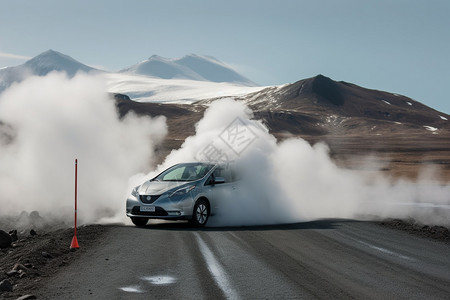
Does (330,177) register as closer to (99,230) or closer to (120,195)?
(120,195)

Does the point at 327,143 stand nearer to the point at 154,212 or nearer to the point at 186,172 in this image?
the point at 186,172

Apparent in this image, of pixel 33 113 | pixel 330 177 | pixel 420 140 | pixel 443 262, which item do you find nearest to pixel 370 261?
pixel 443 262

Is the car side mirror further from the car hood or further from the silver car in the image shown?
the car hood

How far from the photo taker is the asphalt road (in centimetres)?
760

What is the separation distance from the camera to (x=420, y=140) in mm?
115750

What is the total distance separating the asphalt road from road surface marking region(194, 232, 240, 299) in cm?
1

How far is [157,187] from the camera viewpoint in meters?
15.7

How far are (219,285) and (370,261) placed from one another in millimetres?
3437

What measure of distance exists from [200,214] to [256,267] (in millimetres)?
6280

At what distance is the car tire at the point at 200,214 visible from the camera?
15281 millimetres

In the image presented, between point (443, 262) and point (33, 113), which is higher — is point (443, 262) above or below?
below

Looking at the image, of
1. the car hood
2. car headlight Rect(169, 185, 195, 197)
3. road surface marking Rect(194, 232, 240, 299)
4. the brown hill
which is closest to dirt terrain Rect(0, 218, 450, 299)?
the car hood

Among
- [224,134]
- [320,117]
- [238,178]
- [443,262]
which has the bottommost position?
[443,262]

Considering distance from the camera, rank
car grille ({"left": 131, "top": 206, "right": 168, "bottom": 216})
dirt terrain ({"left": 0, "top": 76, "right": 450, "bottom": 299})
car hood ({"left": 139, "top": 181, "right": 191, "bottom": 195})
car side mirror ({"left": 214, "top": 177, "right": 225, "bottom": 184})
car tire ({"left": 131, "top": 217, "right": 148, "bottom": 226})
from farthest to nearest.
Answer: car side mirror ({"left": 214, "top": 177, "right": 225, "bottom": 184}) → car tire ({"left": 131, "top": 217, "right": 148, "bottom": 226}) → car hood ({"left": 139, "top": 181, "right": 191, "bottom": 195}) → car grille ({"left": 131, "top": 206, "right": 168, "bottom": 216}) → dirt terrain ({"left": 0, "top": 76, "right": 450, "bottom": 299})
